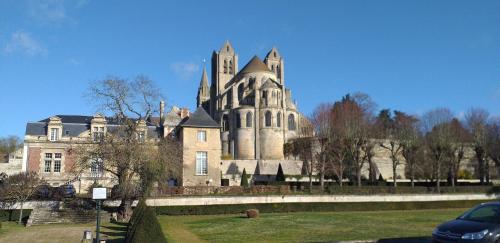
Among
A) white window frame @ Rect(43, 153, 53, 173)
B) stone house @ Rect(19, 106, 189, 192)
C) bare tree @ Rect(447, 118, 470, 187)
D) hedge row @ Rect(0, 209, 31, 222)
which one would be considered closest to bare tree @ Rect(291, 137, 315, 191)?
bare tree @ Rect(447, 118, 470, 187)

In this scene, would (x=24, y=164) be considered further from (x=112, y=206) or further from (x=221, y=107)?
(x=221, y=107)

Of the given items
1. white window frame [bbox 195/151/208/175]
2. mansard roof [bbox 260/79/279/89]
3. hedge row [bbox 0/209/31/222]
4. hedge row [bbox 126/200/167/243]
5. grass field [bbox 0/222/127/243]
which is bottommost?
grass field [bbox 0/222/127/243]

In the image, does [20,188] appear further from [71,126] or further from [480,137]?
[480,137]

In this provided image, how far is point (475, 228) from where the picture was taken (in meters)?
9.08

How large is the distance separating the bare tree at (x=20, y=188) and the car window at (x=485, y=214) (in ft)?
80.5

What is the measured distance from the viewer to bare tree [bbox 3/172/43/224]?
26.7 meters

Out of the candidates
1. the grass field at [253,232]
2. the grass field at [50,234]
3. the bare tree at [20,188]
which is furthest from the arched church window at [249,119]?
the grass field at [50,234]

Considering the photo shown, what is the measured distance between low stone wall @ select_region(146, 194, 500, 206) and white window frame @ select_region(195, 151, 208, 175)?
353 inches

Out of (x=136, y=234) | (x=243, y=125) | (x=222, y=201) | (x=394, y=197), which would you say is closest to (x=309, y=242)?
(x=136, y=234)

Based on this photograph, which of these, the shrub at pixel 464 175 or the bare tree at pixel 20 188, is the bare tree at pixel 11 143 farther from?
the shrub at pixel 464 175

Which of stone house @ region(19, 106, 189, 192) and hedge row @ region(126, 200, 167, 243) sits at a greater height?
stone house @ region(19, 106, 189, 192)

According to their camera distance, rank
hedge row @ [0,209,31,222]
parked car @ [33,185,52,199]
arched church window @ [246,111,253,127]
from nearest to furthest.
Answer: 1. hedge row @ [0,209,31,222]
2. parked car @ [33,185,52,199]
3. arched church window @ [246,111,253,127]

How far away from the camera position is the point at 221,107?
6906 cm

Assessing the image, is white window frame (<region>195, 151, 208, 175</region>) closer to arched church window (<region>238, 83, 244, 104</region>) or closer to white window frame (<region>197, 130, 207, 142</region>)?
white window frame (<region>197, 130, 207, 142</region>)
